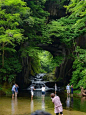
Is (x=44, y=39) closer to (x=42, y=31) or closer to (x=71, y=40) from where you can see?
(x=42, y=31)

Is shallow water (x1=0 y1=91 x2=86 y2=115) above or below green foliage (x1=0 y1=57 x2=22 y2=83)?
below

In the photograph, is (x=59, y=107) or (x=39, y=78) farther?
(x=39, y=78)

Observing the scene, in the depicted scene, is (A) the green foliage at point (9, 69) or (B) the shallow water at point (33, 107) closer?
(B) the shallow water at point (33, 107)

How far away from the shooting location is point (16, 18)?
20266mm

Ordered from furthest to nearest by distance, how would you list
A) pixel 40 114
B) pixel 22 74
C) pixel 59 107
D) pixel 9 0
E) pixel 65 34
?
pixel 22 74, pixel 65 34, pixel 9 0, pixel 59 107, pixel 40 114

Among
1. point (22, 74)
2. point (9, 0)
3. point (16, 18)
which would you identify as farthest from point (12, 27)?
point (22, 74)

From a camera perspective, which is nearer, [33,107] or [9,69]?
[33,107]

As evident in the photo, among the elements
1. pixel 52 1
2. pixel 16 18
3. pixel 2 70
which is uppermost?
pixel 52 1

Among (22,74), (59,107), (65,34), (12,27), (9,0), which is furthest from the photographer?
(22,74)

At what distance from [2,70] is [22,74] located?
29.0 feet

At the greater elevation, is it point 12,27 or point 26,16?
point 26,16

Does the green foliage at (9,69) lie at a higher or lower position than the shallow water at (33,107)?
higher

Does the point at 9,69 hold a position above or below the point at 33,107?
above

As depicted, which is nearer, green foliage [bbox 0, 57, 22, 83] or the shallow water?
the shallow water
